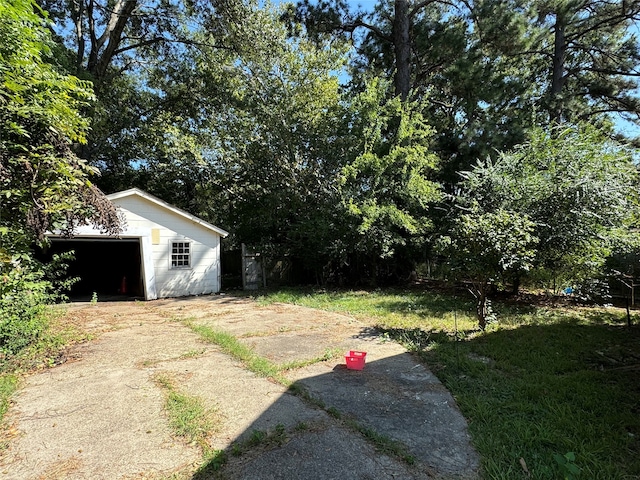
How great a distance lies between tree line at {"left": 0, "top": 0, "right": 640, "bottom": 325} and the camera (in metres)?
6.23

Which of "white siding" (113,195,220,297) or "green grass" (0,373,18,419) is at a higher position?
"white siding" (113,195,220,297)

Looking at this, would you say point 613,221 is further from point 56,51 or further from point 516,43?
point 56,51

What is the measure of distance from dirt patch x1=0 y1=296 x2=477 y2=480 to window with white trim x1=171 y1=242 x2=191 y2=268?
5.05 metres

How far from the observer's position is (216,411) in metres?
2.91

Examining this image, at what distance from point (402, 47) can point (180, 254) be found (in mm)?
10389

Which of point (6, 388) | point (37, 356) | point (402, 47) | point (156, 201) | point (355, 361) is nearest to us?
point (6, 388)

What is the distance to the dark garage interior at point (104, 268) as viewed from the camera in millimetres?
11328

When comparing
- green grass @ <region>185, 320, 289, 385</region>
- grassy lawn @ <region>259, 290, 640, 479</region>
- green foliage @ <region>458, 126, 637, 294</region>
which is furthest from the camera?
green foliage @ <region>458, 126, 637, 294</region>

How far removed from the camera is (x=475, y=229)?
195 inches

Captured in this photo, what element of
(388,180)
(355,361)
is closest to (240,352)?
(355,361)

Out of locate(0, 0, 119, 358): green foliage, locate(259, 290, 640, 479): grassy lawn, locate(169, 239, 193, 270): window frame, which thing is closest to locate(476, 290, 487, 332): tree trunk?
locate(259, 290, 640, 479): grassy lawn

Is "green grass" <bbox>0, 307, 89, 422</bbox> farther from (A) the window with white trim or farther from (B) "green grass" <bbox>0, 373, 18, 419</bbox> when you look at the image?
(A) the window with white trim

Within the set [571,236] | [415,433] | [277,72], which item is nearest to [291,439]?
[415,433]

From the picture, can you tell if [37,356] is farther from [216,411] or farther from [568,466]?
[568,466]
